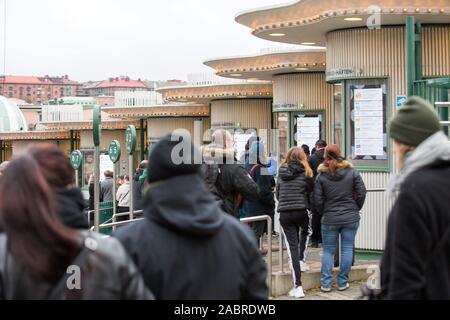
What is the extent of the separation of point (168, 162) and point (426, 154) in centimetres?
120

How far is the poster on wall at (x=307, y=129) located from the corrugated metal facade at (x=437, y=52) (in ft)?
21.0

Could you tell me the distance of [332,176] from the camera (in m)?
10.1

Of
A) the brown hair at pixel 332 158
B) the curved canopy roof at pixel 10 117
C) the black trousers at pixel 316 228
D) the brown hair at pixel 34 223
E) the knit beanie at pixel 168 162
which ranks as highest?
the curved canopy roof at pixel 10 117

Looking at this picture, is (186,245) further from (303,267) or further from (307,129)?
(307,129)

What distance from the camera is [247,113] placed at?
83.9 ft

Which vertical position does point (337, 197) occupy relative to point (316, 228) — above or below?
above

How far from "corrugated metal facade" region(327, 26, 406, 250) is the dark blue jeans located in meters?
2.74

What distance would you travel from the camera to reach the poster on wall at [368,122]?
13.6m

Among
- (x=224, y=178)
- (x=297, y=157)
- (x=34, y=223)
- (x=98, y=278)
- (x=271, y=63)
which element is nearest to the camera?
(x=34, y=223)

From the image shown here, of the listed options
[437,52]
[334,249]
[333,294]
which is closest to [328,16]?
[437,52]

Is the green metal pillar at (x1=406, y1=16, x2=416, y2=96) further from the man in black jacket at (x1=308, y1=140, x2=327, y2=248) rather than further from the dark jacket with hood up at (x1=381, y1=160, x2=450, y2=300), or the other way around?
the dark jacket with hood up at (x1=381, y1=160, x2=450, y2=300)

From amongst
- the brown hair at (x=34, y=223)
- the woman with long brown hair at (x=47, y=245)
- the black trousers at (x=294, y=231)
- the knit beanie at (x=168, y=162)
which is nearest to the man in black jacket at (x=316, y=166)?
the black trousers at (x=294, y=231)

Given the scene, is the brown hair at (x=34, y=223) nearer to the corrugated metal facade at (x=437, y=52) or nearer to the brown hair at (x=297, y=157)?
the brown hair at (x=297, y=157)

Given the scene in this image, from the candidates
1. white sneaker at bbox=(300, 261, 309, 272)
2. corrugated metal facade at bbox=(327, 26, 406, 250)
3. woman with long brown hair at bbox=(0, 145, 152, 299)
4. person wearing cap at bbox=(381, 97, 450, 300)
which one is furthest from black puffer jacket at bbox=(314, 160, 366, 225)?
woman with long brown hair at bbox=(0, 145, 152, 299)
